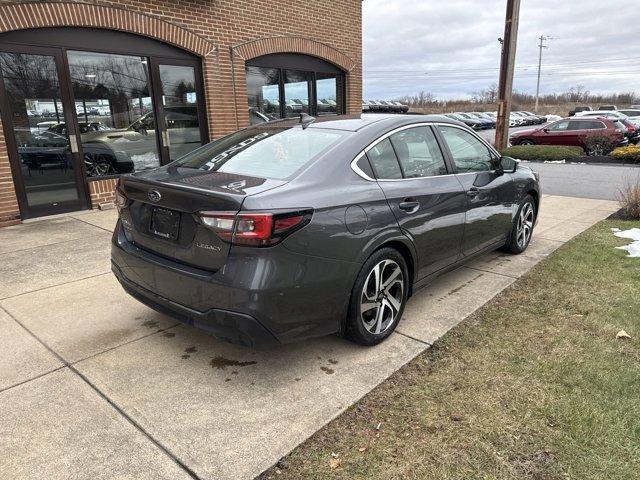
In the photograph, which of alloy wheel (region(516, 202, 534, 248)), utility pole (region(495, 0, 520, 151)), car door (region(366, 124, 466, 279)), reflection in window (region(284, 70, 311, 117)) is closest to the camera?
car door (region(366, 124, 466, 279))

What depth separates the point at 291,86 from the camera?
10805 mm

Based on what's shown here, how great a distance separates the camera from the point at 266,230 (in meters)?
2.57

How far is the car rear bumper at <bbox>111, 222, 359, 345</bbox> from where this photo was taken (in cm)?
259

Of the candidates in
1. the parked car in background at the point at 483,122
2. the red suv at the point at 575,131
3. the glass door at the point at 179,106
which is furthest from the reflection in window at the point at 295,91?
the parked car in background at the point at 483,122

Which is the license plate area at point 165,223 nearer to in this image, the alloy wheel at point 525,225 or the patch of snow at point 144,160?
the alloy wheel at point 525,225

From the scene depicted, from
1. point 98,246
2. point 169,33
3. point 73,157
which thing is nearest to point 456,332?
point 98,246

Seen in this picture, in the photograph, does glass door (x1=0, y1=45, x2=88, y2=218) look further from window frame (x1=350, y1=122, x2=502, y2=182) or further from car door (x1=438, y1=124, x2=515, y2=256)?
car door (x1=438, y1=124, x2=515, y2=256)

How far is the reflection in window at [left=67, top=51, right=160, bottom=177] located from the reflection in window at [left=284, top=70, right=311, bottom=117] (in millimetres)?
3390

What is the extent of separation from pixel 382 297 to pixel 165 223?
1546 mm

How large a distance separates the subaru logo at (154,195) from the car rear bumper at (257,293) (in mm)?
364

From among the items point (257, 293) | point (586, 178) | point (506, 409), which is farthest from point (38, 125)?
point (586, 178)

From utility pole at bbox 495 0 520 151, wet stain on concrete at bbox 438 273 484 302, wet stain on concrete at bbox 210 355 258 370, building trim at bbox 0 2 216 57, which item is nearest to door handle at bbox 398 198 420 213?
wet stain on concrete at bbox 438 273 484 302

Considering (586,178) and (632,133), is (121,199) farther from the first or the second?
(632,133)

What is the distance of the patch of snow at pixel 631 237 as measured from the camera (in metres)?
5.43
